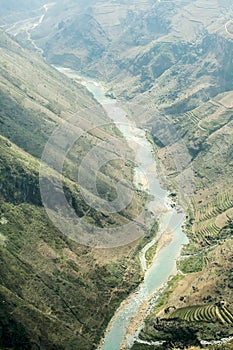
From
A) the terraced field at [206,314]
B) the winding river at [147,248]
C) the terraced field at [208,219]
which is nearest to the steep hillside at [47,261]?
the winding river at [147,248]

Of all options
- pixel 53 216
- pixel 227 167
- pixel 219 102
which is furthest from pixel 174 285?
pixel 219 102

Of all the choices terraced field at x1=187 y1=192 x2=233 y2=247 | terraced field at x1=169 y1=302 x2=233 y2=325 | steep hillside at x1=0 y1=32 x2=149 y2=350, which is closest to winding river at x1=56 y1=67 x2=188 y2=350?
steep hillside at x1=0 y1=32 x2=149 y2=350

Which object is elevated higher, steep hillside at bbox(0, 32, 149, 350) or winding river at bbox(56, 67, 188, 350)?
steep hillside at bbox(0, 32, 149, 350)

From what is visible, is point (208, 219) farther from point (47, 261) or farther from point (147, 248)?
point (47, 261)

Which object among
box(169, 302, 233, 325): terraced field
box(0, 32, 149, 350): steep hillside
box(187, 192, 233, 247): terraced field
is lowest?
box(187, 192, 233, 247): terraced field

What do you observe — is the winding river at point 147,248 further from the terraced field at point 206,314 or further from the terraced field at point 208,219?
the terraced field at point 206,314

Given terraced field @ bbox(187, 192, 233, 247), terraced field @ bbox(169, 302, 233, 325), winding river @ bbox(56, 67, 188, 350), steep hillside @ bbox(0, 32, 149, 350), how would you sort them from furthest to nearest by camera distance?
terraced field @ bbox(187, 192, 233, 247) < winding river @ bbox(56, 67, 188, 350) < steep hillside @ bbox(0, 32, 149, 350) < terraced field @ bbox(169, 302, 233, 325)

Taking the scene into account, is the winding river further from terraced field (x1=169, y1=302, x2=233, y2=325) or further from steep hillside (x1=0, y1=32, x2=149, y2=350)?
terraced field (x1=169, y1=302, x2=233, y2=325)

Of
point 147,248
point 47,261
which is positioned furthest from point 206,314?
point 47,261

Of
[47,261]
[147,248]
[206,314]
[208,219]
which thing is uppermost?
[47,261]
